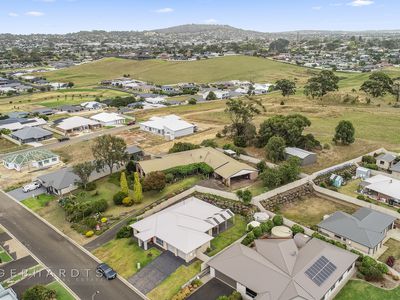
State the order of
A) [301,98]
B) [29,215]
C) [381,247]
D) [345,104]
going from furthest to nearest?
1. [301,98]
2. [345,104]
3. [29,215]
4. [381,247]

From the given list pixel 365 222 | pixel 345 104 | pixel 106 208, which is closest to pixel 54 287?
pixel 106 208

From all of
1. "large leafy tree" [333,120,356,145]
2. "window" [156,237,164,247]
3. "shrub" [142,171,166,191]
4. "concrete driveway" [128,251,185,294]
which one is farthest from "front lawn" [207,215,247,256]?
"large leafy tree" [333,120,356,145]

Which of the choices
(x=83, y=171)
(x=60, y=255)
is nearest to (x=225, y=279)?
(x=60, y=255)

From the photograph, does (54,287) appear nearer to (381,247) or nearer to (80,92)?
(381,247)

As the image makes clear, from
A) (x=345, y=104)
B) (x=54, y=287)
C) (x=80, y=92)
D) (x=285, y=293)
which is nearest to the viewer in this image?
(x=285, y=293)

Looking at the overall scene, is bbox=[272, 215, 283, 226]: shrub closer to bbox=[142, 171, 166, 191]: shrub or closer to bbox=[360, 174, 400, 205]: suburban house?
bbox=[360, 174, 400, 205]: suburban house

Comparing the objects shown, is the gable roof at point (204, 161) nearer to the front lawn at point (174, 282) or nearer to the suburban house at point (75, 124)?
the front lawn at point (174, 282)

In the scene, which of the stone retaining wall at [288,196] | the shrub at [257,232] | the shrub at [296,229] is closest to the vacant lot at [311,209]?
the stone retaining wall at [288,196]
